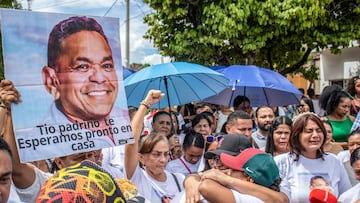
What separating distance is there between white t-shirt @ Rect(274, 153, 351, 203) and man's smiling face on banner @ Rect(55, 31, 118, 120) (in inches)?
59.2

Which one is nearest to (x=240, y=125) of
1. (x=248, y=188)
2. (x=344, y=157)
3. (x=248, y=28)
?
(x=344, y=157)

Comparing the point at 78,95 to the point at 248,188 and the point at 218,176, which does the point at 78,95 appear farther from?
the point at 248,188

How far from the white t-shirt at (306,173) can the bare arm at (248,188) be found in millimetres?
1096

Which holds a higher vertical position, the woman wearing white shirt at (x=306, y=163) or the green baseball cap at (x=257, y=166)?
the green baseball cap at (x=257, y=166)

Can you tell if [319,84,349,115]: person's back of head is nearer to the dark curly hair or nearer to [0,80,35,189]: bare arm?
the dark curly hair

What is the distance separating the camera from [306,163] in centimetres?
340

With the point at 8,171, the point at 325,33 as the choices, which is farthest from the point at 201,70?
the point at 325,33

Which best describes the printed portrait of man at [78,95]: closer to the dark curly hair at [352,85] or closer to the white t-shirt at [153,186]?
the white t-shirt at [153,186]

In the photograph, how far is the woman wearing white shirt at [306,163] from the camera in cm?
330

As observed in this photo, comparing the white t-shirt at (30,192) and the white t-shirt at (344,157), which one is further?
the white t-shirt at (344,157)

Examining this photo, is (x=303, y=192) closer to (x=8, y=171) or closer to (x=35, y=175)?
(x=35, y=175)

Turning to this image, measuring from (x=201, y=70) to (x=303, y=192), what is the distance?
193 cm

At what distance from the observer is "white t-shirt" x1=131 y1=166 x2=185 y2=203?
120 inches

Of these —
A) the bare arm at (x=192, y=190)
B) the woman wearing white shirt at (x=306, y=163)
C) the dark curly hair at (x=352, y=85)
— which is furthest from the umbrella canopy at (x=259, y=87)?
the bare arm at (x=192, y=190)
